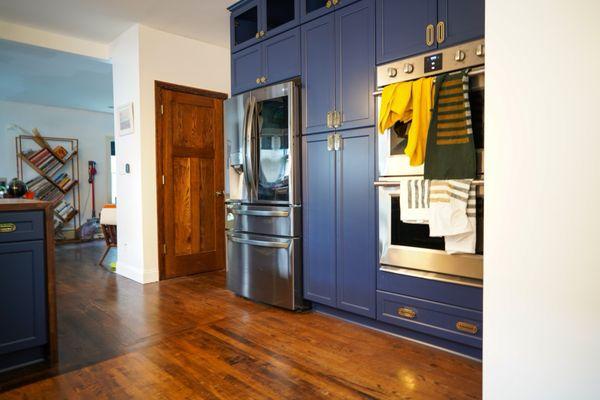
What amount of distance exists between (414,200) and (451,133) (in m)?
0.39

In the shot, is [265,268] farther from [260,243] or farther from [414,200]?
[414,200]

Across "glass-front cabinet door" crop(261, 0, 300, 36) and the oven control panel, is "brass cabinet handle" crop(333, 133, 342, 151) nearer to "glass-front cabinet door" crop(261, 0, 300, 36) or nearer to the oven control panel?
the oven control panel

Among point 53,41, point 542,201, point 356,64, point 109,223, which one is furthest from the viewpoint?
point 109,223

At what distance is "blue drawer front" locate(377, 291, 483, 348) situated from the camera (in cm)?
191

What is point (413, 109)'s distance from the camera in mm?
2037

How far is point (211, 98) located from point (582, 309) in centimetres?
399

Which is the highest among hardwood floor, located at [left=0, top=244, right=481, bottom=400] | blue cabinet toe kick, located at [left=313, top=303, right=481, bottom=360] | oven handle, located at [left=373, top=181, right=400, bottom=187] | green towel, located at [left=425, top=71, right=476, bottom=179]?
green towel, located at [left=425, top=71, right=476, bottom=179]

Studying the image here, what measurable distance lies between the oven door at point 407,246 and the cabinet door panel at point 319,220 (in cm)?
41

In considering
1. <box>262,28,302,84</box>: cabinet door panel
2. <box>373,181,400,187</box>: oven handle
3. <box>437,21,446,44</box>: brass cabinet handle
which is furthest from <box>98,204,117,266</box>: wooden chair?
<box>437,21,446,44</box>: brass cabinet handle

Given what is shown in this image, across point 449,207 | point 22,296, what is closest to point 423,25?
point 449,207

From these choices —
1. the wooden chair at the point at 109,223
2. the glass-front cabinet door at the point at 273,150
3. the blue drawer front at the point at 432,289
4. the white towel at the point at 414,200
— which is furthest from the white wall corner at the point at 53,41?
the blue drawer front at the point at 432,289

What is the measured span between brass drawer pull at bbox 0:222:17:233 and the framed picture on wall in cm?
215

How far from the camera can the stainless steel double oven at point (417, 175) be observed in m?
1.87

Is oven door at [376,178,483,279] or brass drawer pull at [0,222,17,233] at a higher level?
brass drawer pull at [0,222,17,233]
